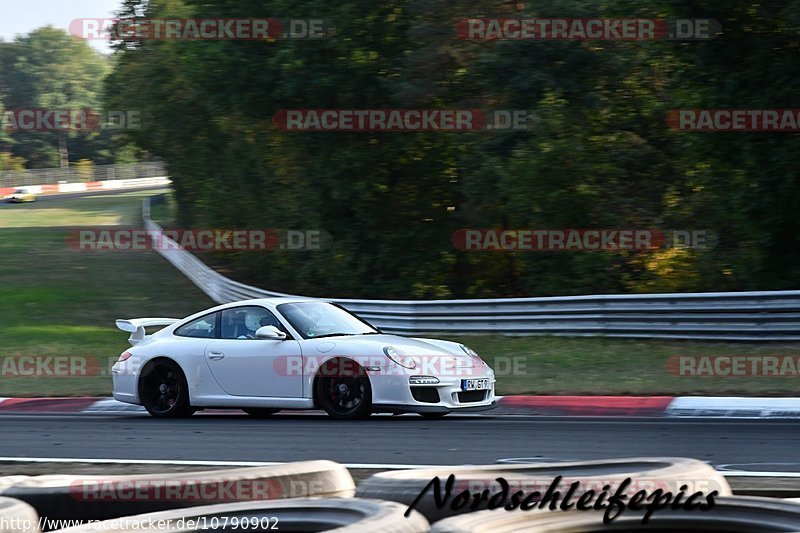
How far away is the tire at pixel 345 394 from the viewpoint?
1077 centimetres

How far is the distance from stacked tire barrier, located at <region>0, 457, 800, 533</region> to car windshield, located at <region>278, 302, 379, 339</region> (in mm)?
5960

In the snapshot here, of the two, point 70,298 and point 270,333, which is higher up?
point 70,298

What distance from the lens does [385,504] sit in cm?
441

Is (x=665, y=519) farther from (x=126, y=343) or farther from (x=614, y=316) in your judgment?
(x=126, y=343)

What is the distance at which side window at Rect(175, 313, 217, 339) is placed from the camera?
11672 mm

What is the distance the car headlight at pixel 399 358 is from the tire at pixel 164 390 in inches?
89.8

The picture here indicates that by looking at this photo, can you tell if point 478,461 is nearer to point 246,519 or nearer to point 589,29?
point 246,519
